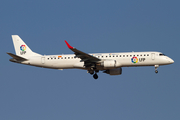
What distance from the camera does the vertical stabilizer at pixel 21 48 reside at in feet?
184

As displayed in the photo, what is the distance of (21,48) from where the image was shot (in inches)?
2235

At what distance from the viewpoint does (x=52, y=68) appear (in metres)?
53.8

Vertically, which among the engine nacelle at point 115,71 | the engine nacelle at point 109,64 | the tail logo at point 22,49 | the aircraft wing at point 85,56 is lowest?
the engine nacelle at point 115,71

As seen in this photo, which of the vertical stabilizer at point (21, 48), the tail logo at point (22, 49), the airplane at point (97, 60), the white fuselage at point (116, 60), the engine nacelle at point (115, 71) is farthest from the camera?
the tail logo at point (22, 49)

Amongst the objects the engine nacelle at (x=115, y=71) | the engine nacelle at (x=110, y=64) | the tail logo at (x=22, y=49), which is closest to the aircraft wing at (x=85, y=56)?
the engine nacelle at (x=110, y=64)

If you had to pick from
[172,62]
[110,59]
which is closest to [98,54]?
[110,59]

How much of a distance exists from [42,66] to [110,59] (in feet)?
36.8

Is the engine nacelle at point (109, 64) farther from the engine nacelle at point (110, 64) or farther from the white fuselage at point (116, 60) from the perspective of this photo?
the white fuselage at point (116, 60)

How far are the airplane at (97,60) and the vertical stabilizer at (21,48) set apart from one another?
1.55 m

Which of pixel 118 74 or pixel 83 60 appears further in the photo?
pixel 118 74

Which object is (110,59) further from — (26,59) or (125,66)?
(26,59)

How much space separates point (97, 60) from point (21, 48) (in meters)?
14.3

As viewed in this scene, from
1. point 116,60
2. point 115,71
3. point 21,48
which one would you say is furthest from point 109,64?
point 21,48

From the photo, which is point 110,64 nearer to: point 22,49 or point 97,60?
point 97,60
